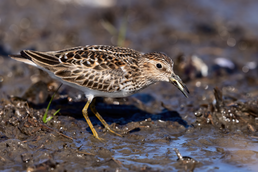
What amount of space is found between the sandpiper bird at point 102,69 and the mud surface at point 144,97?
0.84m

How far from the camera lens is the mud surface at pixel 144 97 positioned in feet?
20.8

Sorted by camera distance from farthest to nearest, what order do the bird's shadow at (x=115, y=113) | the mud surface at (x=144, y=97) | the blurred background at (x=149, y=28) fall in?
the blurred background at (x=149, y=28) < the bird's shadow at (x=115, y=113) < the mud surface at (x=144, y=97)

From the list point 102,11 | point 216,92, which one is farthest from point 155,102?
point 102,11

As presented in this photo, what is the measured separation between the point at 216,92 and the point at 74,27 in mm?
6773

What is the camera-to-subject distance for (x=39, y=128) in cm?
705

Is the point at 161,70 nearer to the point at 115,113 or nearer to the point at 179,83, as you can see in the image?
the point at 179,83

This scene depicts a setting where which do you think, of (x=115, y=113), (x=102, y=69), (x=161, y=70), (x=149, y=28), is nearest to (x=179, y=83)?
(x=161, y=70)

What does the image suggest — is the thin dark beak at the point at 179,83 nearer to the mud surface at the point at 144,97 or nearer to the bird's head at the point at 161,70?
the bird's head at the point at 161,70

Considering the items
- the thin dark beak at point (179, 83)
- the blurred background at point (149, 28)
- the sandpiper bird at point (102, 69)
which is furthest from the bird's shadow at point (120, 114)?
the blurred background at point (149, 28)

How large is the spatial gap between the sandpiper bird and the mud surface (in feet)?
2.76

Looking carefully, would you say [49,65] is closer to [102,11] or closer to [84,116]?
[84,116]

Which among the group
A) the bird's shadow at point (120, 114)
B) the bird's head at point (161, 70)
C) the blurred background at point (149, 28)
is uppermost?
the blurred background at point (149, 28)

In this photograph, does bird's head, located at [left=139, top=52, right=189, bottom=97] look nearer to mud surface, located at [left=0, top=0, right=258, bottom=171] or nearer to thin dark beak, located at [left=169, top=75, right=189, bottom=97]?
thin dark beak, located at [left=169, top=75, right=189, bottom=97]

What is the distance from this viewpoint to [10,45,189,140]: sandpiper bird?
7.10m
